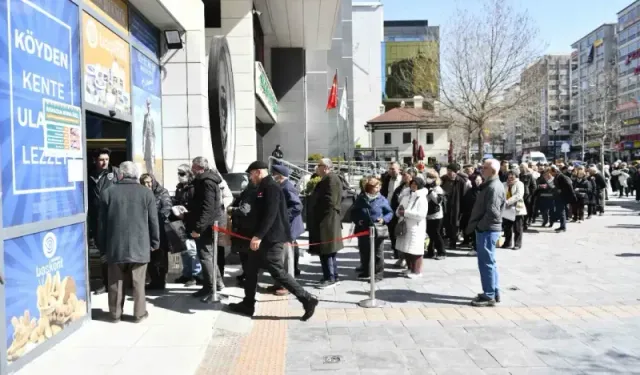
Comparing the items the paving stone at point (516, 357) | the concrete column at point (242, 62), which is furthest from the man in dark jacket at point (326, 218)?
the concrete column at point (242, 62)

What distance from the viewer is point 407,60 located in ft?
319

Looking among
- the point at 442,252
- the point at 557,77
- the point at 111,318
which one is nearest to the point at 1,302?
Result: the point at 111,318

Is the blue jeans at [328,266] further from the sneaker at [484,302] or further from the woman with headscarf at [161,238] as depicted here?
the woman with headscarf at [161,238]

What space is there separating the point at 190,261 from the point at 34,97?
12.7ft

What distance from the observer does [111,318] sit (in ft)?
21.5

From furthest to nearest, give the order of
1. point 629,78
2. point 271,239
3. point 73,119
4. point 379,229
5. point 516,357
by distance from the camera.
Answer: point 629,78 < point 379,229 < point 271,239 < point 73,119 < point 516,357

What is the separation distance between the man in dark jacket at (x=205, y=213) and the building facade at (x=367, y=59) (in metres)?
73.8

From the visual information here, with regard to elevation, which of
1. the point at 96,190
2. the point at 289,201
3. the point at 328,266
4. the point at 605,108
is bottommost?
the point at 328,266

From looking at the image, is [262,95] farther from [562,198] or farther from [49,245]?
[49,245]

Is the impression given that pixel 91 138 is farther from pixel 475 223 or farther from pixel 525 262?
pixel 525 262

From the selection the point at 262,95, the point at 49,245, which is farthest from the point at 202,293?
the point at 262,95

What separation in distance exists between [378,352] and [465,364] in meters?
0.84

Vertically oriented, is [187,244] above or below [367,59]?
below

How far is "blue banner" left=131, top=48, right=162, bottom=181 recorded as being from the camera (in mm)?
9391
